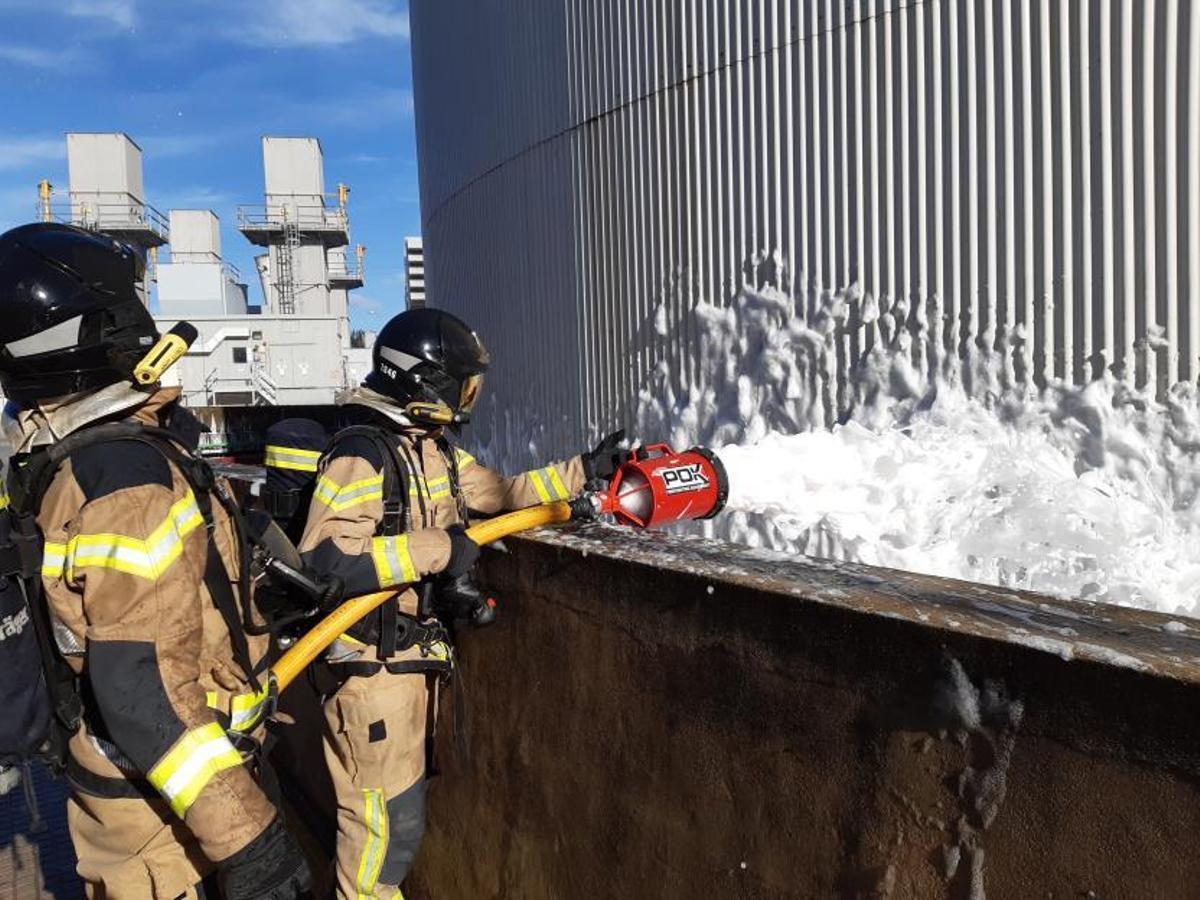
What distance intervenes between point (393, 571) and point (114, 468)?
108 cm

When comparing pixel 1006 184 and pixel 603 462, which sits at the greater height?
pixel 1006 184

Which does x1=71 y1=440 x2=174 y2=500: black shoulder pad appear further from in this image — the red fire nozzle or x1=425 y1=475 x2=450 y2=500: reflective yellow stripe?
the red fire nozzle

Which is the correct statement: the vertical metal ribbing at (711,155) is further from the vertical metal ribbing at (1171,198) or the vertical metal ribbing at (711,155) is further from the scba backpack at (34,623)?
the scba backpack at (34,623)

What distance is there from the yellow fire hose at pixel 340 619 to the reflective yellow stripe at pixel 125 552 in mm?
758

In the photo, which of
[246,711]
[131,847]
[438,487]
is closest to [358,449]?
[438,487]

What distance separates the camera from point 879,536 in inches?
204

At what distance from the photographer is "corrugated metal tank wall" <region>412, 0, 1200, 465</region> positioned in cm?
477

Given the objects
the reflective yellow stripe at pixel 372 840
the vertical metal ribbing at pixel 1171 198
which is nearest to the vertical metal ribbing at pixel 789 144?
the vertical metal ribbing at pixel 1171 198

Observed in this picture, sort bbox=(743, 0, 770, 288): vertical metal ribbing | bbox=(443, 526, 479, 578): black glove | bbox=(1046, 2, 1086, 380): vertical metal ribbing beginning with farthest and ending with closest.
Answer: bbox=(743, 0, 770, 288): vertical metal ribbing < bbox=(1046, 2, 1086, 380): vertical metal ribbing < bbox=(443, 526, 479, 578): black glove

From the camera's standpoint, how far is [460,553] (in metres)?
3.04

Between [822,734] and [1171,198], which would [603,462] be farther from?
[1171,198]

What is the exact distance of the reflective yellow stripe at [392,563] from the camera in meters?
2.96

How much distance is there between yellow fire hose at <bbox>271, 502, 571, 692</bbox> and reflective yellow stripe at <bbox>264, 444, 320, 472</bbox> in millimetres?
958

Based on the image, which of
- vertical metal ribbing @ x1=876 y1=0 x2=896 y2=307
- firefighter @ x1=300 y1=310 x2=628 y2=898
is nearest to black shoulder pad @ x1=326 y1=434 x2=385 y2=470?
firefighter @ x1=300 y1=310 x2=628 y2=898
